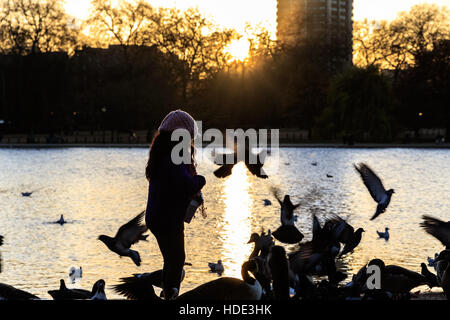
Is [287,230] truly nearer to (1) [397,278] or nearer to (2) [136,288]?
(1) [397,278]

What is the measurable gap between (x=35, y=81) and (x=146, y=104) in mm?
8138

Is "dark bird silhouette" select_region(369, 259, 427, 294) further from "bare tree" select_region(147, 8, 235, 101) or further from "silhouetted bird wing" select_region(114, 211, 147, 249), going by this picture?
"bare tree" select_region(147, 8, 235, 101)

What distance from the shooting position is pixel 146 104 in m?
A: 50.7

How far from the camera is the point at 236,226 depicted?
13.4 m

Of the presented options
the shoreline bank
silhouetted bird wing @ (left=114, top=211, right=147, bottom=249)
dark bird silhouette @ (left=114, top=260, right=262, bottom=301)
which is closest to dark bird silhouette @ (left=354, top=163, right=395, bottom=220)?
silhouetted bird wing @ (left=114, top=211, right=147, bottom=249)

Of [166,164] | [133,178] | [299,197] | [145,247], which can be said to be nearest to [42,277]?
[145,247]

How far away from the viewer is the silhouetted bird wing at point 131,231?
22.2 feet

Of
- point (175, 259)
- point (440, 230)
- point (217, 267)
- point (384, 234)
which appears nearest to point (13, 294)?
point (175, 259)

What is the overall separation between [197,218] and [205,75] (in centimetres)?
4647

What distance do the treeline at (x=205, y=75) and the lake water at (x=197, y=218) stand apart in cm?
1936

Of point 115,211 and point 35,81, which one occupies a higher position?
point 35,81

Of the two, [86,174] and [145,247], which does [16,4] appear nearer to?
[86,174]

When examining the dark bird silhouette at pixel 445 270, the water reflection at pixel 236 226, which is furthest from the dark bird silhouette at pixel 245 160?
the water reflection at pixel 236 226

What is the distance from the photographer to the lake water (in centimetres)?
971
